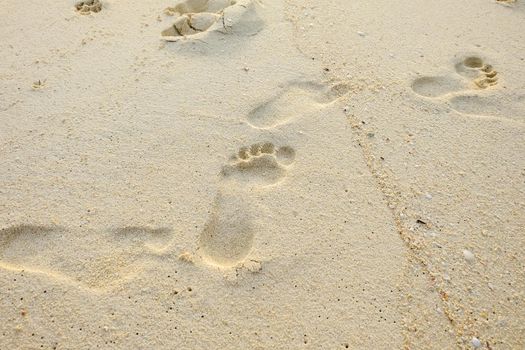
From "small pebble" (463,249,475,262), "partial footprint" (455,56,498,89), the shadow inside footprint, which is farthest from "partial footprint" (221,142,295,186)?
"partial footprint" (455,56,498,89)

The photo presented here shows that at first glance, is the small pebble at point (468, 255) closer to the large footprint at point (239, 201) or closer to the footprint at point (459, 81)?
the large footprint at point (239, 201)

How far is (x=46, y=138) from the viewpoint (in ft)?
6.73

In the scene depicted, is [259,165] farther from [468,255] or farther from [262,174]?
[468,255]

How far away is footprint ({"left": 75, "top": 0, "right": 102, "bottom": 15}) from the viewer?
274 centimetres

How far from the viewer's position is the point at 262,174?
190cm

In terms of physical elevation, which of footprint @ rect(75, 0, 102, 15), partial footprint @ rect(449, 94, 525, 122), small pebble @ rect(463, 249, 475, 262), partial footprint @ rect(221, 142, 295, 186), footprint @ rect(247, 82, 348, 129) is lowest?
small pebble @ rect(463, 249, 475, 262)

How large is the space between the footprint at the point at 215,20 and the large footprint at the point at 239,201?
0.98 metres

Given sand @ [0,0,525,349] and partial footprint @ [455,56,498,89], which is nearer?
sand @ [0,0,525,349]

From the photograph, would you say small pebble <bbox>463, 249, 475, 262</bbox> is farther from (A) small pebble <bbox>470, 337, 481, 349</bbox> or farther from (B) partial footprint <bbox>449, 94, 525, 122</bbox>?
(B) partial footprint <bbox>449, 94, 525, 122</bbox>

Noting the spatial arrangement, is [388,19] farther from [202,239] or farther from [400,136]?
[202,239]

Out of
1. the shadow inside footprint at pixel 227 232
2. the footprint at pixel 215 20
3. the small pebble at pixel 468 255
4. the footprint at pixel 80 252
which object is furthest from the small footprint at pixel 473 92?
the footprint at pixel 80 252

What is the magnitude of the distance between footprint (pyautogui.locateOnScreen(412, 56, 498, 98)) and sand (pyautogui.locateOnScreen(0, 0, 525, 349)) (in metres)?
0.01

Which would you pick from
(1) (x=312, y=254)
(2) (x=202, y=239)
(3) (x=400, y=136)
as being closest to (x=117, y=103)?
(2) (x=202, y=239)

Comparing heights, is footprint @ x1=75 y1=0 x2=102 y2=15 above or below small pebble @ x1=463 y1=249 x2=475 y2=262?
above
